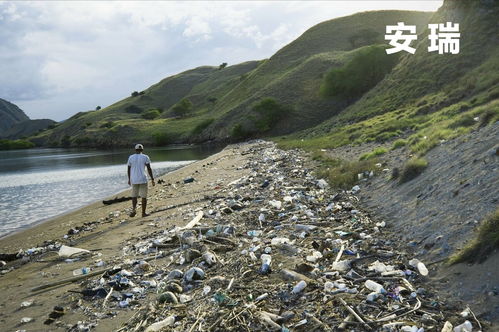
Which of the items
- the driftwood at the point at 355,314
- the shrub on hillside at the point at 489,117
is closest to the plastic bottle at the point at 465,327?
the driftwood at the point at 355,314

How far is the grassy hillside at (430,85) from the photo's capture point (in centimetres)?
2955

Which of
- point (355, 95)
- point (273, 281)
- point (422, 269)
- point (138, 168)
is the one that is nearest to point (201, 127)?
point (355, 95)

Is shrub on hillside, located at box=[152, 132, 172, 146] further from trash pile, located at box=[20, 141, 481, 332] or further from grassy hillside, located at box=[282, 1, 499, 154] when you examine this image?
trash pile, located at box=[20, 141, 481, 332]

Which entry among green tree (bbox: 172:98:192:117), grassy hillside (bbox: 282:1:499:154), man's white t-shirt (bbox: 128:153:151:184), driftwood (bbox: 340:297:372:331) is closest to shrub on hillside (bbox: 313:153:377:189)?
man's white t-shirt (bbox: 128:153:151:184)

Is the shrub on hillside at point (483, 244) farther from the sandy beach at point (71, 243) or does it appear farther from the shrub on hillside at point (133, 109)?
the shrub on hillside at point (133, 109)

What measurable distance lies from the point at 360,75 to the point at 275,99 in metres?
18.5

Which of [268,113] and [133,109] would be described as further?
[133,109]

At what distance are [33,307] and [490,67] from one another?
1544 inches

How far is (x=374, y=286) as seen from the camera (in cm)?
587

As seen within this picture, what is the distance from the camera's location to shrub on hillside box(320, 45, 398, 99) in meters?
73.2

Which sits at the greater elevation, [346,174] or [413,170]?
[413,170]

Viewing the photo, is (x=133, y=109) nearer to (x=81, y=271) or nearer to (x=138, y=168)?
(x=138, y=168)

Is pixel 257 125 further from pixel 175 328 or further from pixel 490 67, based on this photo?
pixel 175 328

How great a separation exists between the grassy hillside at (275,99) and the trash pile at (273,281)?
64.6 meters
